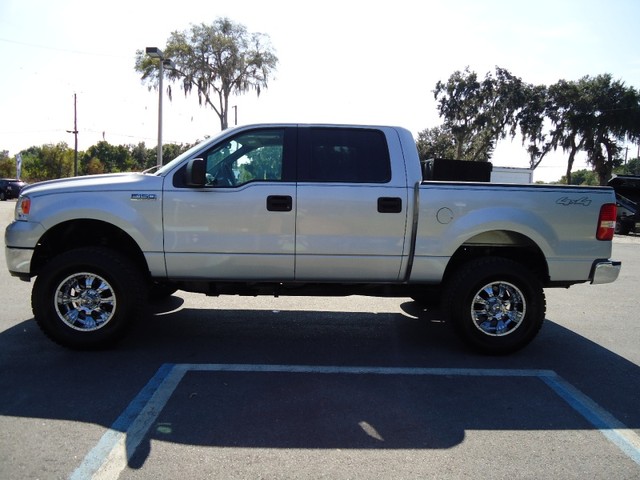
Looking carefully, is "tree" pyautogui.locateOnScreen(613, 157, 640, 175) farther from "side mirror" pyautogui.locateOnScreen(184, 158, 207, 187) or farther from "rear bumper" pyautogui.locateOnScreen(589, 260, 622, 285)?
"side mirror" pyautogui.locateOnScreen(184, 158, 207, 187)

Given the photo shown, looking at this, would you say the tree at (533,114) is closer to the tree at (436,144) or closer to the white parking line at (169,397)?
the tree at (436,144)

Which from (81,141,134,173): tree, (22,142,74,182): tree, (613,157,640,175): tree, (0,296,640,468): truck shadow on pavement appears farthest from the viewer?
(81,141,134,173): tree

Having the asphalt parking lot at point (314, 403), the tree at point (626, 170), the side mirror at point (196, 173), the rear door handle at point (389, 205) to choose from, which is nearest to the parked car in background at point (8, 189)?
the asphalt parking lot at point (314, 403)

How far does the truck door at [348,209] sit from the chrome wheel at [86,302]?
6.01 feet

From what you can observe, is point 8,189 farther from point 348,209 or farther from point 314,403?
point 314,403

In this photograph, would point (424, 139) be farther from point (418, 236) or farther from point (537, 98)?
point (418, 236)

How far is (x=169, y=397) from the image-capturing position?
374cm

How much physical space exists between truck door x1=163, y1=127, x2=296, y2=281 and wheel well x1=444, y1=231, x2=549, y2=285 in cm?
172

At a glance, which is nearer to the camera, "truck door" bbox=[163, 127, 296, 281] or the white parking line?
the white parking line

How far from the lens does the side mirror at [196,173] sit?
4457 millimetres

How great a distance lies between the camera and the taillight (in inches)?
186

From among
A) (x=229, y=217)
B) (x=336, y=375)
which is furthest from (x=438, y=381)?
(x=229, y=217)

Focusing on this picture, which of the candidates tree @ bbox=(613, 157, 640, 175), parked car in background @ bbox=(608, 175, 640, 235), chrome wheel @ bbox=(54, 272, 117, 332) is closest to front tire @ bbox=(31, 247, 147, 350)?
chrome wheel @ bbox=(54, 272, 117, 332)

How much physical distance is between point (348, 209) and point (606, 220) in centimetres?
246
